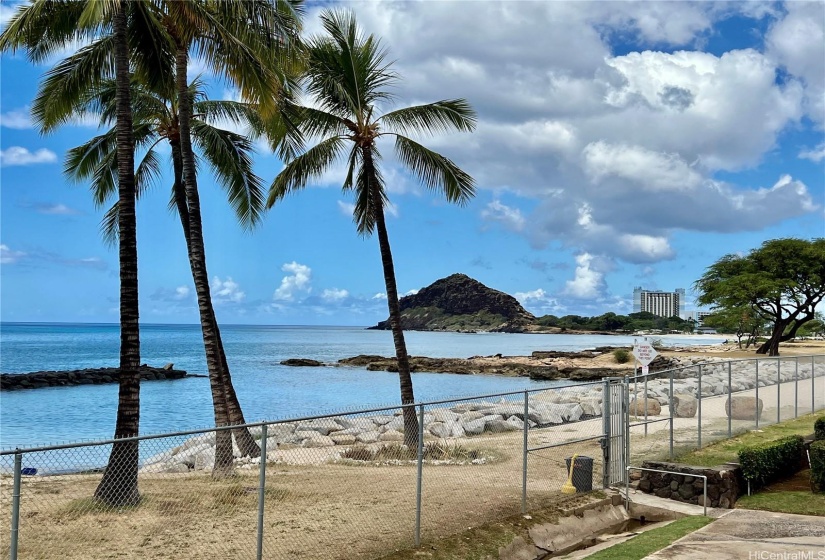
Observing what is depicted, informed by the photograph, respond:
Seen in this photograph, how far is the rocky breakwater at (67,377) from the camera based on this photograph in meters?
62.2

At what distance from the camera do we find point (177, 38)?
50.5 feet

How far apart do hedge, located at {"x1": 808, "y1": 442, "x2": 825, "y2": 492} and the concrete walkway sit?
1738 millimetres

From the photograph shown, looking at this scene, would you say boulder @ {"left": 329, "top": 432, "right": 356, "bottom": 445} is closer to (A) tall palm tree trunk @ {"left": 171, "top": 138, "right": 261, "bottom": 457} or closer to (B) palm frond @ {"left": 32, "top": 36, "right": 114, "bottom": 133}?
(A) tall palm tree trunk @ {"left": 171, "top": 138, "right": 261, "bottom": 457}

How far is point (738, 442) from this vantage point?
19.7 metres

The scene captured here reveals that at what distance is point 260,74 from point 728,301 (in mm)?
53294

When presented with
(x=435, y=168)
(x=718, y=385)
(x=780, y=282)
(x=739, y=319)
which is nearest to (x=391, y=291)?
(x=435, y=168)

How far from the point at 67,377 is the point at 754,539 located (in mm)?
64265

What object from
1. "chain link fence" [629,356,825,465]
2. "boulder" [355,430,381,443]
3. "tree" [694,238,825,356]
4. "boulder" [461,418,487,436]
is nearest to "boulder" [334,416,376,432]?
"boulder" [355,430,381,443]

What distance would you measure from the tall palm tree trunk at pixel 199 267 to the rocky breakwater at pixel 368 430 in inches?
62.6

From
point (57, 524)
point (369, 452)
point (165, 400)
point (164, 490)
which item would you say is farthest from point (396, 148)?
point (165, 400)

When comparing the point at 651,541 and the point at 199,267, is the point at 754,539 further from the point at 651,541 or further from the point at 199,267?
the point at 199,267

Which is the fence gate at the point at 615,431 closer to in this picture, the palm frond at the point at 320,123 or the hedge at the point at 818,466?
the hedge at the point at 818,466

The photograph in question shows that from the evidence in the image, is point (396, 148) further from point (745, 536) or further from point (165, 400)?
point (165, 400)

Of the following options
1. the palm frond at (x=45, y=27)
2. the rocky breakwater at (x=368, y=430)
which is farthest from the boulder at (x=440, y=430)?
the palm frond at (x=45, y=27)
